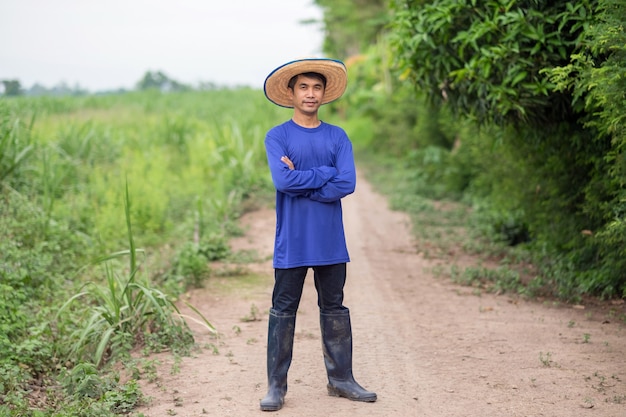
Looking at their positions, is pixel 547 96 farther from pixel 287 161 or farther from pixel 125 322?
pixel 125 322

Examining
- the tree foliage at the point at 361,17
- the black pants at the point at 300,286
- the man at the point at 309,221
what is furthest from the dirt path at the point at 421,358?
the tree foliage at the point at 361,17

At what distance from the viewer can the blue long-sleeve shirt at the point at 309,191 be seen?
4688 mm

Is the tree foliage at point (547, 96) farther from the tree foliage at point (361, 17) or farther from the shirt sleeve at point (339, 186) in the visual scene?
the tree foliage at point (361, 17)

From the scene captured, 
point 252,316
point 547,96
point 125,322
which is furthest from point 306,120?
point 547,96

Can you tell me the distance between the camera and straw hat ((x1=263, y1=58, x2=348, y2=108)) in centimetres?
481

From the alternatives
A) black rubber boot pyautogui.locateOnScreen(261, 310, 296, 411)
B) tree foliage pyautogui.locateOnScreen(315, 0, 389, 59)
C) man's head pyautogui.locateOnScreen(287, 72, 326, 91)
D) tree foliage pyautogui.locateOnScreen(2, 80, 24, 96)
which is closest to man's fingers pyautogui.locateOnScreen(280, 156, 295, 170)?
man's head pyautogui.locateOnScreen(287, 72, 326, 91)

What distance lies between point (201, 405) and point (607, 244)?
4.21 m

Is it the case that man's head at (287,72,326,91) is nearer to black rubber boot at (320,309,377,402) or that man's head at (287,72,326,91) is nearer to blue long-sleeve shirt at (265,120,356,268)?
blue long-sleeve shirt at (265,120,356,268)

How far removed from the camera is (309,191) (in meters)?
4.74

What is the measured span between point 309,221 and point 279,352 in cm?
83

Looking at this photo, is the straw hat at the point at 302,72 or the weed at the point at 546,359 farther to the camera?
the weed at the point at 546,359

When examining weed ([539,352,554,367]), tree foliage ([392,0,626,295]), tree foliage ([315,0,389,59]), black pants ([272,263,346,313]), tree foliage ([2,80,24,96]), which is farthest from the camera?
tree foliage ([315,0,389,59])

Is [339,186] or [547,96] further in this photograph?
[547,96]

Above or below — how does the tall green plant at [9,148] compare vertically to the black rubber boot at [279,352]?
above
